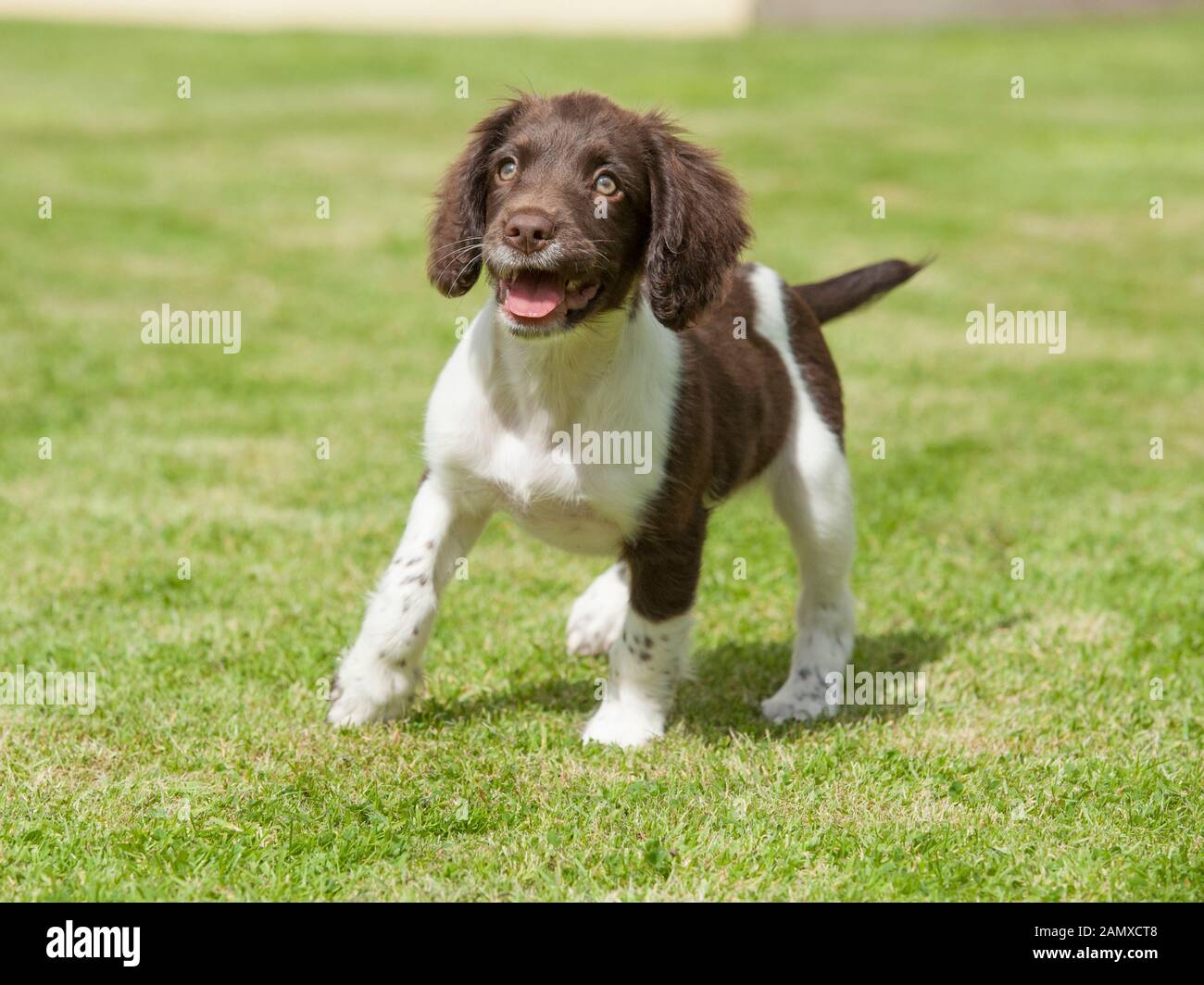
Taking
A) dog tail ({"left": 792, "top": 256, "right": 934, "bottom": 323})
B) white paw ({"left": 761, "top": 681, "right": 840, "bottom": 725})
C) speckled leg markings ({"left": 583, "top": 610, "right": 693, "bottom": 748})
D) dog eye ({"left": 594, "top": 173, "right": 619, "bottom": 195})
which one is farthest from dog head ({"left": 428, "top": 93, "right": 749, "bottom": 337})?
white paw ({"left": 761, "top": 681, "right": 840, "bottom": 725})

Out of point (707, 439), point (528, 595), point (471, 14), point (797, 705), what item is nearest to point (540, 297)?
point (707, 439)

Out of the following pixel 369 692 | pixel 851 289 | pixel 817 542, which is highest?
pixel 851 289

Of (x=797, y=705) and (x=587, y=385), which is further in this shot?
(x=797, y=705)

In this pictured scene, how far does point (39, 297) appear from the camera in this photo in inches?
393

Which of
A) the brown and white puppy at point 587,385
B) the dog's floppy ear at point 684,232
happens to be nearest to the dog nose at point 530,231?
the brown and white puppy at point 587,385

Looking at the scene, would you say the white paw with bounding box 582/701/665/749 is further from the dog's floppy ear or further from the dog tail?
the dog tail

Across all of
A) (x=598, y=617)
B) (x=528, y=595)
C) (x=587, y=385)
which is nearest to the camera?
(x=587, y=385)

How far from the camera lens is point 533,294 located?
3.79 m

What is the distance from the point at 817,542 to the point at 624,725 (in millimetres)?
946

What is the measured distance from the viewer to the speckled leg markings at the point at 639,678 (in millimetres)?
4258

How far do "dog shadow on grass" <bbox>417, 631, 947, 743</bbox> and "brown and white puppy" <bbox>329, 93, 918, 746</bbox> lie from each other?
23cm

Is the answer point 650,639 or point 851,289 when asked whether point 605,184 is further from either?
point 851,289

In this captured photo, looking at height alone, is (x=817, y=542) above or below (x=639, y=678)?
above
